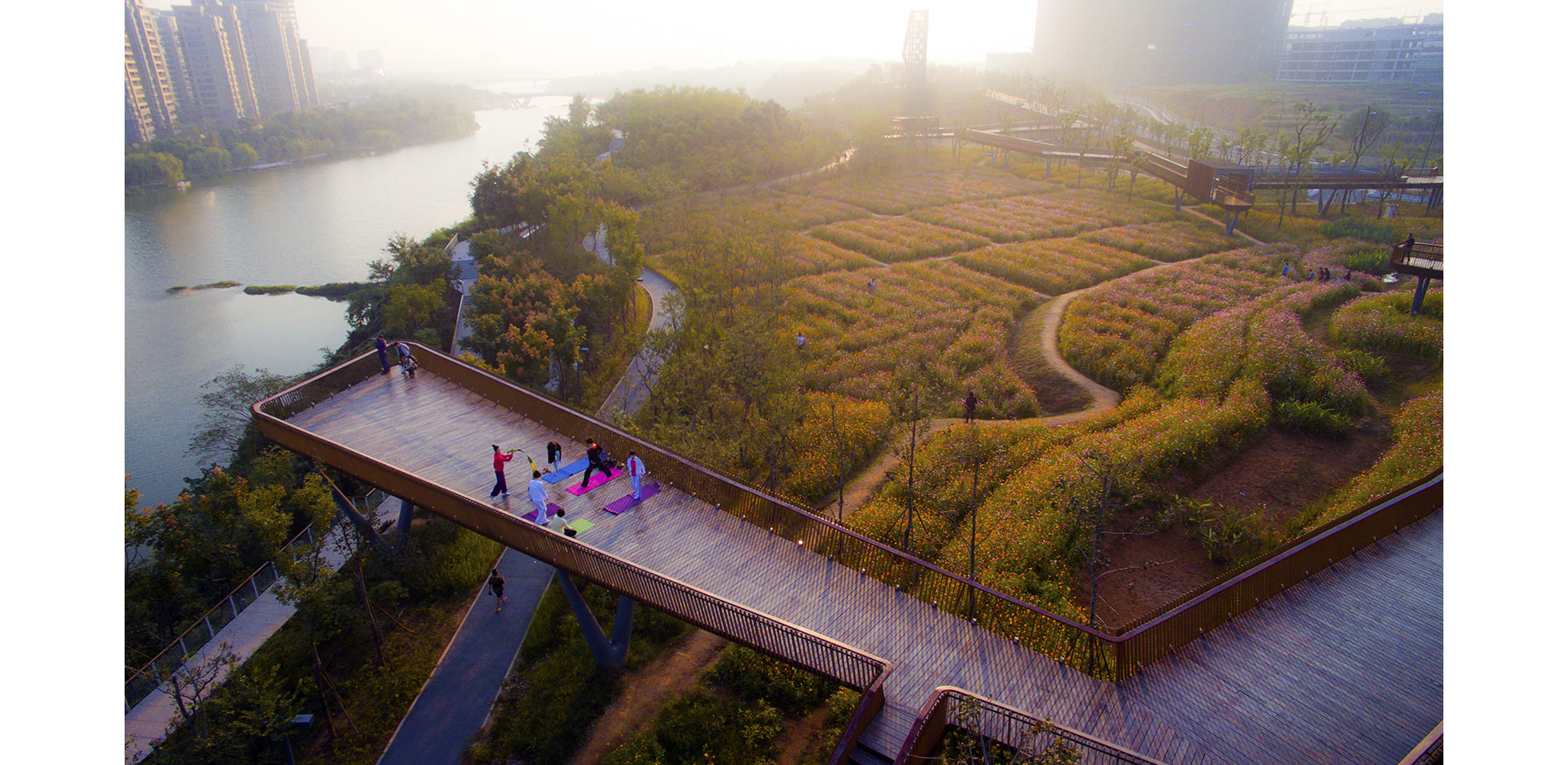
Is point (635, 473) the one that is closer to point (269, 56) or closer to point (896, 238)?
point (896, 238)

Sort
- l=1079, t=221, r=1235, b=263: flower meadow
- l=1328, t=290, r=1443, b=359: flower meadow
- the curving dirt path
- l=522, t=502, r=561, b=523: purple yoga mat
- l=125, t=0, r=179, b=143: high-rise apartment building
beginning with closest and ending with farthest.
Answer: l=522, t=502, r=561, b=523: purple yoga mat
the curving dirt path
l=1328, t=290, r=1443, b=359: flower meadow
l=1079, t=221, r=1235, b=263: flower meadow
l=125, t=0, r=179, b=143: high-rise apartment building

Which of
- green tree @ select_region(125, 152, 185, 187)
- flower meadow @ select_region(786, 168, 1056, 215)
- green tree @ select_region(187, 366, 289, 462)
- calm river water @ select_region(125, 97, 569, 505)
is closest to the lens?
green tree @ select_region(187, 366, 289, 462)

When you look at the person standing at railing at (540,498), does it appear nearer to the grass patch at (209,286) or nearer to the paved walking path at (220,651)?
the paved walking path at (220,651)

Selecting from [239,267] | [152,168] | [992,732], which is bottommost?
[239,267]

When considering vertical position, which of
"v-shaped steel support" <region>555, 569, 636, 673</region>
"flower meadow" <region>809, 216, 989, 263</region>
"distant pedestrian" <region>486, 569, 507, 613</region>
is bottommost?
"distant pedestrian" <region>486, 569, 507, 613</region>

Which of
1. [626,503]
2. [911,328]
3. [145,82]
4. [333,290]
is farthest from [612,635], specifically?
[145,82]

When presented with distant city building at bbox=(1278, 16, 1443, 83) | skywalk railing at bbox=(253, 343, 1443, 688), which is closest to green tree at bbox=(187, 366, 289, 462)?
skywalk railing at bbox=(253, 343, 1443, 688)

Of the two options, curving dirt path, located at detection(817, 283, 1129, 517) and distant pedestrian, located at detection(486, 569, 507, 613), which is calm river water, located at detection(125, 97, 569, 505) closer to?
distant pedestrian, located at detection(486, 569, 507, 613)

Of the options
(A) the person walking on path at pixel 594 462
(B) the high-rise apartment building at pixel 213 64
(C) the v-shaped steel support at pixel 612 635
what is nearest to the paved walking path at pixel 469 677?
(C) the v-shaped steel support at pixel 612 635
